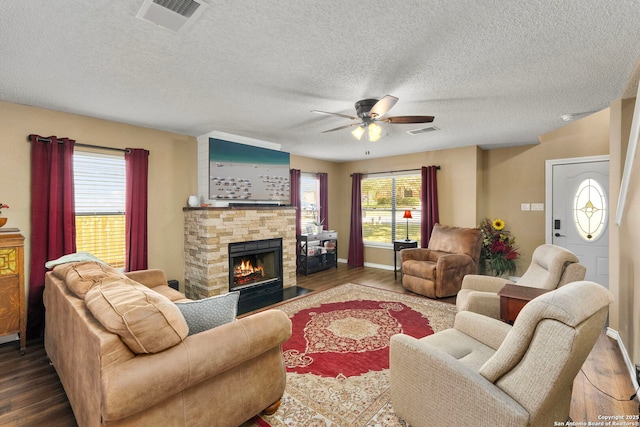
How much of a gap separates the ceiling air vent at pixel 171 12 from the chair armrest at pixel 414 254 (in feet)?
13.8

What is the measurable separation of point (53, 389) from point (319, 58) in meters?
3.21

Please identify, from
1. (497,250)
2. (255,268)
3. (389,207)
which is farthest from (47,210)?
(497,250)

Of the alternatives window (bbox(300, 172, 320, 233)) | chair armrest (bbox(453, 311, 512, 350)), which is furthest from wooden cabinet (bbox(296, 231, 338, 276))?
chair armrest (bbox(453, 311, 512, 350))

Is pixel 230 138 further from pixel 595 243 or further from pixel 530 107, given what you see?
pixel 595 243

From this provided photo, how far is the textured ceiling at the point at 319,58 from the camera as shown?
5.58 feet

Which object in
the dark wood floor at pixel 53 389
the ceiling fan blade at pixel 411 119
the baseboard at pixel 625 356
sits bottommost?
the dark wood floor at pixel 53 389

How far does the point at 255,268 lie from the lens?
15.8ft

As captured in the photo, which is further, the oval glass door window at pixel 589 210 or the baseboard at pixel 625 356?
the oval glass door window at pixel 589 210

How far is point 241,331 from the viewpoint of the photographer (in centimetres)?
167

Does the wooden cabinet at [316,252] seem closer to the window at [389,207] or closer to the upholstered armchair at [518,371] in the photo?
the window at [389,207]

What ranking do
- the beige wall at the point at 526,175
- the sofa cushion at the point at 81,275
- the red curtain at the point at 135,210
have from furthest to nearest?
the beige wall at the point at 526,175 → the red curtain at the point at 135,210 → the sofa cushion at the point at 81,275

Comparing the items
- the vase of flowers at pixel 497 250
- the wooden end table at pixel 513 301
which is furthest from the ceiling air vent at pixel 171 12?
the vase of flowers at pixel 497 250

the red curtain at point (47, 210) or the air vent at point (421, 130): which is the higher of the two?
the air vent at point (421, 130)

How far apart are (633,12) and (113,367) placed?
3.27 m
